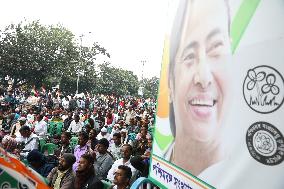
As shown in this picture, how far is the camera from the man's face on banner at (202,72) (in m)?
3.30

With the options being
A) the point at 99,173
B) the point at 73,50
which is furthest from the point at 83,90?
the point at 99,173

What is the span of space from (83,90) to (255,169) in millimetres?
51642

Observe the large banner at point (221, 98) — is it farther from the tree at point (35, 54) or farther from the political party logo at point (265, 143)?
the tree at point (35, 54)

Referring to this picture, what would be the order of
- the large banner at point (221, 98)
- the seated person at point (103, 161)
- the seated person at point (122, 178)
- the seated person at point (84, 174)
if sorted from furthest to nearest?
the seated person at point (103, 161) → the seated person at point (84, 174) → the seated person at point (122, 178) → the large banner at point (221, 98)

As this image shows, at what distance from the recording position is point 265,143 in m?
2.64

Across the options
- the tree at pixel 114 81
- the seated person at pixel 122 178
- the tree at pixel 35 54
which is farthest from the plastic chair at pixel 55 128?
the tree at pixel 114 81

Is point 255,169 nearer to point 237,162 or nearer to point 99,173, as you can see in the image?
point 237,162

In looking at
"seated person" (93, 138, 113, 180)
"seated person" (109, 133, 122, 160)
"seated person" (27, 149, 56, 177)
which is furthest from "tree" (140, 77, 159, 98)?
"seated person" (27, 149, 56, 177)

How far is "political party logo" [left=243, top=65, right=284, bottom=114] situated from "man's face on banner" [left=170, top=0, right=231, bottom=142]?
0.99 feet

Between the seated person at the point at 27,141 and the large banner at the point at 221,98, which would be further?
the seated person at the point at 27,141

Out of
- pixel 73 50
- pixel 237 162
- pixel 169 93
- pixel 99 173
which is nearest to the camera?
pixel 237 162

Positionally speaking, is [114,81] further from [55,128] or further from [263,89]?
[263,89]

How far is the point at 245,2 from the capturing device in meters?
3.05

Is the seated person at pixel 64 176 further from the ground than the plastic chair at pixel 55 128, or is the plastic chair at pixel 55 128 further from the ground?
the seated person at pixel 64 176
